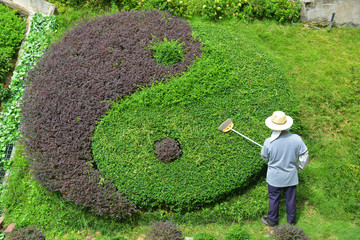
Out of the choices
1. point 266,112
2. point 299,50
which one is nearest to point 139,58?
point 266,112

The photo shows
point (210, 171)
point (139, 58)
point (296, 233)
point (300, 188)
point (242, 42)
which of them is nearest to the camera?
point (296, 233)

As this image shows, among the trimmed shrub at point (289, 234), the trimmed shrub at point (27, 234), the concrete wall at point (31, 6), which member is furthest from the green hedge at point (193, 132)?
the concrete wall at point (31, 6)

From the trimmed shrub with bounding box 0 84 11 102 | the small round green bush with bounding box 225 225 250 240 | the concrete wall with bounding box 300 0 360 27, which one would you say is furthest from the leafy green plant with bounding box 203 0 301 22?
the small round green bush with bounding box 225 225 250 240

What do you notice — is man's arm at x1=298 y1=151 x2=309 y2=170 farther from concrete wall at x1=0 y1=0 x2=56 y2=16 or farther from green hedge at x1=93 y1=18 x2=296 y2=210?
concrete wall at x1=0 y1=0 x2=56 y2=16

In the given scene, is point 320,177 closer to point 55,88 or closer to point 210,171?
point 210,171

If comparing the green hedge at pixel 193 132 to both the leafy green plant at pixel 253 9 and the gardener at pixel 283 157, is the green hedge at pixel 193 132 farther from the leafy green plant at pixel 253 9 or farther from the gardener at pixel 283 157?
the leafy green plant at pixel 253 9

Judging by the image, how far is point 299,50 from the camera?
707cm

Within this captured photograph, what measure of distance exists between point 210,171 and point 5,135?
3.95 meters

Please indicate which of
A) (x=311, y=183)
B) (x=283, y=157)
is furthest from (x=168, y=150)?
A: (x=311, y=183)

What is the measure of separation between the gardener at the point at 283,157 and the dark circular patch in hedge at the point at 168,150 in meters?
1.27

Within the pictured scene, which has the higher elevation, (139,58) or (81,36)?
(81,36)

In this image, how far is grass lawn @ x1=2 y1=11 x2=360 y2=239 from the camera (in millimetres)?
4973

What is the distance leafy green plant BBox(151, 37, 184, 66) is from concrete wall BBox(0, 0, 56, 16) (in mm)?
3416

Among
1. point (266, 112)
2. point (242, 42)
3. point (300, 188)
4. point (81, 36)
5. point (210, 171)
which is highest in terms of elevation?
point (81, 36)
